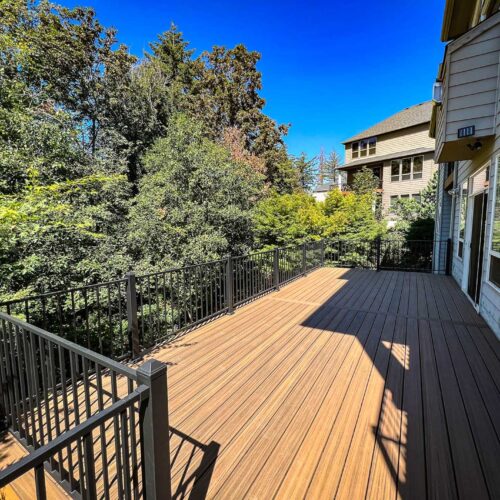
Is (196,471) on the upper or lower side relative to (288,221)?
lower

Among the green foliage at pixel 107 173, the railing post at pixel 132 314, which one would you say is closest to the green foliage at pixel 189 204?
the green foliage at pixel 107 173

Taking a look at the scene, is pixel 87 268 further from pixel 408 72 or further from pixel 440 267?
pixel 408 72

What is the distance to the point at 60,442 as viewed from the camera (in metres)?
0.92

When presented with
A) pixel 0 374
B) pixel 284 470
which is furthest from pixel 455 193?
pixel 0 374

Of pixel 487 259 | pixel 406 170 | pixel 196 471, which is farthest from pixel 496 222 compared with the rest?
pixel 406 170

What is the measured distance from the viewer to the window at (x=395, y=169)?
16.9 metres

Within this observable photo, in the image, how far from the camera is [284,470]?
1.69 metres

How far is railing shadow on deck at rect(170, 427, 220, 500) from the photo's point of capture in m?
1.57

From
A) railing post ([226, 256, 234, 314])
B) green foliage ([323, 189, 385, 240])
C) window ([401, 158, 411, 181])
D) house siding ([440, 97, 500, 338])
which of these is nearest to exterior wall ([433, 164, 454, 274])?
green foliage ([323, 189, 385, 240])

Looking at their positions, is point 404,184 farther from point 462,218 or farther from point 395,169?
point 462,218

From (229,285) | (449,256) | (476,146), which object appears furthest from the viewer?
(449,256)

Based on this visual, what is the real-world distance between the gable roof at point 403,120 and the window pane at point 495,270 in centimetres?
1521

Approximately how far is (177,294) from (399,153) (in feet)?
56.1

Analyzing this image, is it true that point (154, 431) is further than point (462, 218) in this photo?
No
